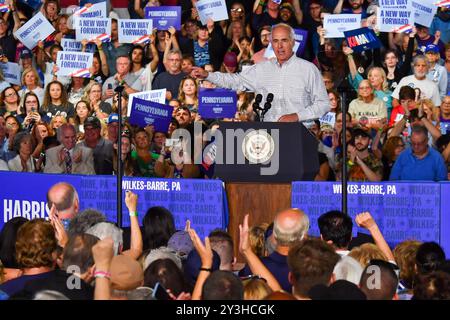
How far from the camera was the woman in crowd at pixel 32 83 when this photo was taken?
52.0ft

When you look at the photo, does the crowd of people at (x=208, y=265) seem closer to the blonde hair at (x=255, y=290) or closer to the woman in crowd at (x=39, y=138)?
the blonde hair at (x=255, y=290)

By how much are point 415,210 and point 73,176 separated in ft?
10.1

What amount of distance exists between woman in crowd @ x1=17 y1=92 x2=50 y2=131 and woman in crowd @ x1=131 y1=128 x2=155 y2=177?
211cm

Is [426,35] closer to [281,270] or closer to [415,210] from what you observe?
[415,210]

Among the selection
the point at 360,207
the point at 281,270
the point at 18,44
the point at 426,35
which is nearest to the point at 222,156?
the point at 360,207

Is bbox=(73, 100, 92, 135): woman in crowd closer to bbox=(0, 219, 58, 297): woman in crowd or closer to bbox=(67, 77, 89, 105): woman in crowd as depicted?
bbox=(67, 77, 89, 105): woman in crowd

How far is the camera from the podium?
10164 millimetres

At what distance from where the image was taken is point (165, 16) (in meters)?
15.6

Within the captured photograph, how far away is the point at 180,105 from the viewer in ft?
46.8

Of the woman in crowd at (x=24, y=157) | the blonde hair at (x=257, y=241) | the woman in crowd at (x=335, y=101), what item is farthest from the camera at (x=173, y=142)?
the blonde hair at (x=257, y=241)

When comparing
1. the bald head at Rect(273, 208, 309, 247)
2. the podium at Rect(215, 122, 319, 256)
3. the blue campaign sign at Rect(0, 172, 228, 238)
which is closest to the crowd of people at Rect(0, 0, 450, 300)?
the bald head at Rect(273, 208, 309, 247)

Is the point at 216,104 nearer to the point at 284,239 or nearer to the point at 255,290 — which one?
the point at 284,239

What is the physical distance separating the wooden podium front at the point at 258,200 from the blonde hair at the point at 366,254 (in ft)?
9.71

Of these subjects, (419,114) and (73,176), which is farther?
(419,114)
